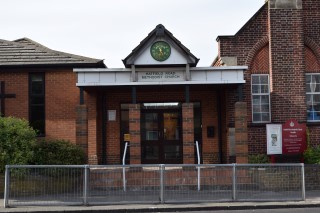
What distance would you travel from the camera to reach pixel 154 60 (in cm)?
1692

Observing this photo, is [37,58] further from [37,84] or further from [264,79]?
[264,79]

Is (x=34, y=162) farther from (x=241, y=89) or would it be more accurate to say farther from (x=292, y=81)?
(x=292, y=81)

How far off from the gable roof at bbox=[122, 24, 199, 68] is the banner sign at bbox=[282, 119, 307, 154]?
4066 mm

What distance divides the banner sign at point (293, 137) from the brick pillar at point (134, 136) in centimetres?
511

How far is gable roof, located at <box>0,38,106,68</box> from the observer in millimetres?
19094

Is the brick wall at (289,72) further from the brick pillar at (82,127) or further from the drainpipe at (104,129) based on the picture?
the brick pillar at (82,127)

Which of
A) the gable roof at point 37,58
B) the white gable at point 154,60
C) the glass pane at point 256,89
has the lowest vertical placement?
the glass pane at point 256,89

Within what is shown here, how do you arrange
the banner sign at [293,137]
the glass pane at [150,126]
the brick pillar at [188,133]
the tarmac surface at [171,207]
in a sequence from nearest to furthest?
the tarmac surface at [171,207]
the brick pillar at [188,133]
the banner sign at [293,137]
the glass pane at [150,126]

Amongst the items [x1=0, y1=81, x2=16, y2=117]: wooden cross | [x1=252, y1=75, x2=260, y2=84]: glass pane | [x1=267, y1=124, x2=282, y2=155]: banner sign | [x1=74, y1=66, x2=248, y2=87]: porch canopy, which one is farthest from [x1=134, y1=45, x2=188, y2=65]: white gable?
[x1=0, y1=81, x2=16, y2=117]: wooden cross

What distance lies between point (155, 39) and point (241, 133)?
4.21 metres

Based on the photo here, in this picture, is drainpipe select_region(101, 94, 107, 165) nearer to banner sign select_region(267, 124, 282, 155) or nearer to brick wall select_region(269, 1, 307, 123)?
banner sign select_region(267, 124, 282, 155)

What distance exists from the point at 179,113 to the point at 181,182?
6.54m

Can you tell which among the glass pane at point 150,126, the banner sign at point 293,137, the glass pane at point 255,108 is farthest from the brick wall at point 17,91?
the banner sign at point 293,137

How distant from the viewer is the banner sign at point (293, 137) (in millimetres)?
17781
